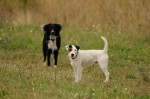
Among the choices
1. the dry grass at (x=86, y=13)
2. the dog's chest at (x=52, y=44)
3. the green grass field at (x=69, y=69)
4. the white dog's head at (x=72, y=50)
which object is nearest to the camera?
the green grass field at (x=69, y=69)

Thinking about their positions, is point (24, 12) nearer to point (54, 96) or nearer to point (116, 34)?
point (116, 34)

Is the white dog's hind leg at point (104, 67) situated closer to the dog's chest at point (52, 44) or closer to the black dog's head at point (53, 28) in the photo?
the black dog's head at point (53, 28)

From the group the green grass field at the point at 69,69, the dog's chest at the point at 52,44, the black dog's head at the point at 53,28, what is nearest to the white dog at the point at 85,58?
the green grass field at the point at 69,69

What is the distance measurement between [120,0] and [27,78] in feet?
32.4

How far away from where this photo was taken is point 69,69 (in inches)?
600

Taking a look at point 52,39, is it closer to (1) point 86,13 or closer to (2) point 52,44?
(2) point 52,44

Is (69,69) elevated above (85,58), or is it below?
below

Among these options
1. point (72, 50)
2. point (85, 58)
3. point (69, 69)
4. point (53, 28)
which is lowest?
point (69, 69)

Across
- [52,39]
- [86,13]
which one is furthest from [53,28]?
[86,13]

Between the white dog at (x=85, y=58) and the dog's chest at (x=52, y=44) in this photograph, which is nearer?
the white dog at (x=85, y=58)

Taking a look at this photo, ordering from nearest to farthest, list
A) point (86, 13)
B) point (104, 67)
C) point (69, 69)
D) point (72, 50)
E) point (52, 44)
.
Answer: point (72, 50) < point (104, 67) < point (69, 69) < point (52, 44) < point (86, 13)

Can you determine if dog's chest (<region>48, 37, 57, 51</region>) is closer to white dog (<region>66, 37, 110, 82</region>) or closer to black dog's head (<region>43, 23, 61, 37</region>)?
black dog's head (<region>43, 23, 61, 37</region>)

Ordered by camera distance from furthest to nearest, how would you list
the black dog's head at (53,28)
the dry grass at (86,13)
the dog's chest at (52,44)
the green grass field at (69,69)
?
the dry grass at (86,13)
the dog's chest at (52,44)
the black dog's head at (53,28)
the green grass field at (69,69)

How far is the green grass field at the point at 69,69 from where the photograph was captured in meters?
11.3
